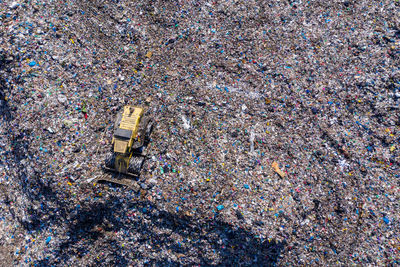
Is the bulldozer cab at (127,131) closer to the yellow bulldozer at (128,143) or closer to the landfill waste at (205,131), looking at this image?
the yellow bulldozer at (128,143)

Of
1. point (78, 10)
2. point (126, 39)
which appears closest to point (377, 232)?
point (126, 39)

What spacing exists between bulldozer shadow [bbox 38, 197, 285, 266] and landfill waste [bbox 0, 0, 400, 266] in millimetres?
17

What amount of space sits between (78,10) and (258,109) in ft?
10.8

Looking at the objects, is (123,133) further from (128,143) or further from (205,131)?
(205,131)

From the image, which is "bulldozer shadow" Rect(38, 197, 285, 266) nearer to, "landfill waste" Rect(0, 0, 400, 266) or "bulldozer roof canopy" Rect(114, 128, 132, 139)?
"landfill waste" Rect(0, 0, 400, 266)

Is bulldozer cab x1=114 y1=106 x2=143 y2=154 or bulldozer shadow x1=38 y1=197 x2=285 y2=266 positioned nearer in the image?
bulldozer cab x1=114 y1=106 x2=143 y2=154

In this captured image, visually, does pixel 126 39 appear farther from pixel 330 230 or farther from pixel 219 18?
pixel 330 230

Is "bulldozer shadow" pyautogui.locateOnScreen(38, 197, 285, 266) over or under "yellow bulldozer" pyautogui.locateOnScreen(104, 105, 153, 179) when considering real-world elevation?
under

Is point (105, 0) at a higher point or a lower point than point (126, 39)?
higher

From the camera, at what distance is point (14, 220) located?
152 inches

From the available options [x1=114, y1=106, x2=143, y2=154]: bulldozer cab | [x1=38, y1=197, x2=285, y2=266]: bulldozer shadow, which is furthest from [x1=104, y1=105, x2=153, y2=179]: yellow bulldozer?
[x1=38, y1=197, x2=285, y2=266]: bulldozer shadow

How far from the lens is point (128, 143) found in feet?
10.8

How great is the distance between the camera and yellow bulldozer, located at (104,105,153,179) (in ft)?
10.9

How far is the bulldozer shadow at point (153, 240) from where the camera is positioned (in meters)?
3.45
